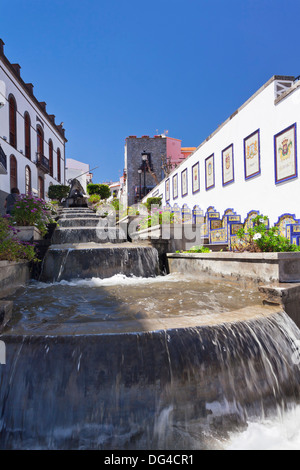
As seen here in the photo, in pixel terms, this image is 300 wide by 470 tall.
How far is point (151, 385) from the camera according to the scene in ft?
7.62

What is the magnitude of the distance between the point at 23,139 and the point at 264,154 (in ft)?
56.0

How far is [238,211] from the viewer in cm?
923

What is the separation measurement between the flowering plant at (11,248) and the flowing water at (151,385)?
92.3 inches

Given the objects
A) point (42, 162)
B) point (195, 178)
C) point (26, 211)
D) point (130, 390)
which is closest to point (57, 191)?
point (42, 162)

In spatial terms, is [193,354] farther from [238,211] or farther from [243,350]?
[238,211]

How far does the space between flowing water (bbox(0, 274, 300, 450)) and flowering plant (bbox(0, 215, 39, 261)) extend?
2.34 m

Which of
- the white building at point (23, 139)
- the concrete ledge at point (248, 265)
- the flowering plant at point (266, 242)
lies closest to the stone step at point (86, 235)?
the concrete ledge at point (248, 265)

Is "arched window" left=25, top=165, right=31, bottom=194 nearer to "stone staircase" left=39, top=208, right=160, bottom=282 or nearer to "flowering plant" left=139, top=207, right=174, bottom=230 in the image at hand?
"flowering plant" left=139, top=207, right=174, bottom=230

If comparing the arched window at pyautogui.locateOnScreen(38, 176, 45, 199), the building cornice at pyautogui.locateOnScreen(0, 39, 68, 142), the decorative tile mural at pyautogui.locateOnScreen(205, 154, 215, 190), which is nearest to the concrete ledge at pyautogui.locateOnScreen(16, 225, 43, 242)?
the decorative tile mural at pyautogui.locateOnScreen(205, 154, 215, 190)

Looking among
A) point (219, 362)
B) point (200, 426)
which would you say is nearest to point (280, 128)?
point (219, 362)

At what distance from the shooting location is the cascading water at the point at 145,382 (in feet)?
7.25

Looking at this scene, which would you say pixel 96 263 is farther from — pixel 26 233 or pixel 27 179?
pixel 27 179

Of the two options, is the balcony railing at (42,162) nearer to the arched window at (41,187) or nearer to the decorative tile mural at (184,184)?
the arched window at (41,187)
